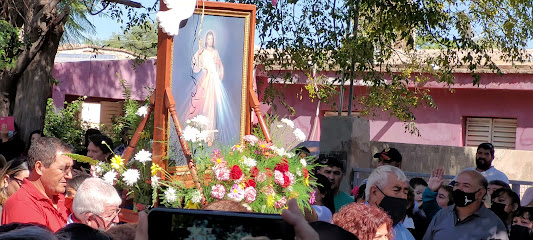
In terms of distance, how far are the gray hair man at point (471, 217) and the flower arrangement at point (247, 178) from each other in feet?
4.12

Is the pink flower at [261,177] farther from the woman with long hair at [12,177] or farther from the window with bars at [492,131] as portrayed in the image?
the window with bars at [492,131]

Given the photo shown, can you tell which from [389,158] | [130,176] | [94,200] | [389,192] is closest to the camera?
[94,200]

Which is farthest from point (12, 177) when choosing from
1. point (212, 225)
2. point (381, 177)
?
point (212, 225)

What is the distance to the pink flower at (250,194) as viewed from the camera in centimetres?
492

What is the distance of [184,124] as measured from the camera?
540 centimetres

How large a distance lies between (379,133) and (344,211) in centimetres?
1522

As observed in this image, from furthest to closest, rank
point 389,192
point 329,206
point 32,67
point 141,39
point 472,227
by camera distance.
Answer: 1. point 141,39
2. point 32,67
3. point 329,206
4. point 472,227
5. point 389,192

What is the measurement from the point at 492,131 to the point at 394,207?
45.4 feet

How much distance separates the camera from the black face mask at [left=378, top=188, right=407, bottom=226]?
17.8ft

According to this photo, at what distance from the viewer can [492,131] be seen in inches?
731

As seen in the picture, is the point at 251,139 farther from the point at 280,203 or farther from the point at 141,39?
the point at 141,39

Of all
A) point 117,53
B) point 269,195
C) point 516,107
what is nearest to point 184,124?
point 269,195

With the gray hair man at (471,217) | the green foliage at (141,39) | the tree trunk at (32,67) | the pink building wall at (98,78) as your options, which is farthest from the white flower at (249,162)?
the pink building wall at (98,78)

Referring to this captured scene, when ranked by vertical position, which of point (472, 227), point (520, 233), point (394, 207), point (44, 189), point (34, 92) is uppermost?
point (34, 92)
